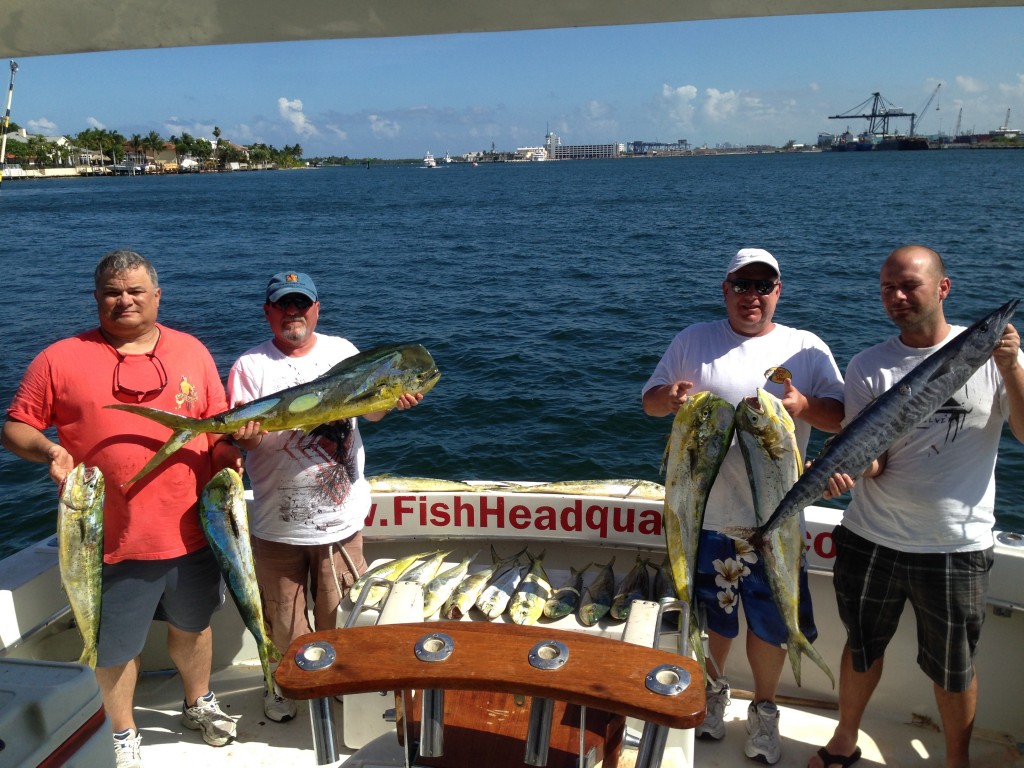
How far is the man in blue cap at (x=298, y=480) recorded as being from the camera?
3.35 metres

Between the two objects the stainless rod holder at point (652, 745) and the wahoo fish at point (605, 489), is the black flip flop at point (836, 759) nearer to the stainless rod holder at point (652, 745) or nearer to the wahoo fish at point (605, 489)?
the wahoo fish at point (605, 489)

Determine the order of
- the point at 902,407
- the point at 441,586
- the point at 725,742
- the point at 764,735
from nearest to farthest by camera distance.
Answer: the point at 902,407
the point at 764,735
the point at 725,742
the point at 441,586

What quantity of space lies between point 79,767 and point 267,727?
259 cm

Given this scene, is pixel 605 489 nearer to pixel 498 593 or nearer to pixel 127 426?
pixel 498 593

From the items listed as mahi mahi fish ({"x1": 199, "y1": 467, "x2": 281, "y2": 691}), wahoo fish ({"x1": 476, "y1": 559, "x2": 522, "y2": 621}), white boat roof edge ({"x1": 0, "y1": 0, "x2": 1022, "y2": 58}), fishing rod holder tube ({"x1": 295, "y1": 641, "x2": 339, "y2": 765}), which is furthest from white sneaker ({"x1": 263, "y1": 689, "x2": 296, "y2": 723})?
white boat roof edge ({"x1": 0, "y1": 0, "x2": 1022, "y2": 58})

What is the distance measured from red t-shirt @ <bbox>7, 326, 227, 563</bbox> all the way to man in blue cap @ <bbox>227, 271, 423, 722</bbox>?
239mm

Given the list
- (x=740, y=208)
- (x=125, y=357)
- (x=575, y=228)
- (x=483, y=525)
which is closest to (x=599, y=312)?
(x=483, y=525)

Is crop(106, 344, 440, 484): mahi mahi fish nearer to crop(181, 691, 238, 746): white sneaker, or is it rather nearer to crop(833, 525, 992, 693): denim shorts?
crop(181, 691, 238, 746): white sneaker

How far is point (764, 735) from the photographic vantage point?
3369 millimetres

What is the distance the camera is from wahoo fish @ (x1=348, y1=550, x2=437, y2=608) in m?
3.45

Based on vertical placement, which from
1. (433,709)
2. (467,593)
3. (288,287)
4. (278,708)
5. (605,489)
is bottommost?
(278,708)

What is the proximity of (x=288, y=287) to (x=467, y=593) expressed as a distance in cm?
152

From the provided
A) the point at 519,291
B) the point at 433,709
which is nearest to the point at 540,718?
the point at 433,709

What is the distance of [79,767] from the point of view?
1.36m
